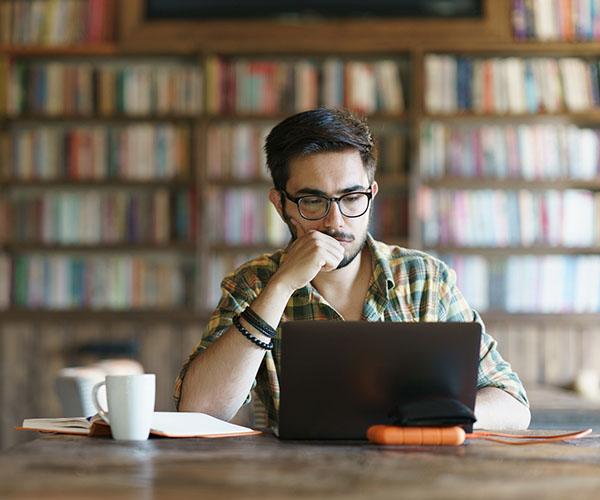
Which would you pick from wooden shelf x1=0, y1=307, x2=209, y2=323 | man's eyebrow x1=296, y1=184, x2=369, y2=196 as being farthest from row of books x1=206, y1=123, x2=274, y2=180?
man's eyebrow x1=296, y1=184, x2=369, y2=196

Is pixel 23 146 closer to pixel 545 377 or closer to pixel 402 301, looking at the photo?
pixel 545 377

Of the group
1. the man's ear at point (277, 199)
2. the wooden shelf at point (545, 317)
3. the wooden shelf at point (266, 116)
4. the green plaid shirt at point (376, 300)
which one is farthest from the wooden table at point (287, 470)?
the wooden shelf at point (266, 116)

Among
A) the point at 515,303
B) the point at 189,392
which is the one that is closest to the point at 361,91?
the point at 515,303

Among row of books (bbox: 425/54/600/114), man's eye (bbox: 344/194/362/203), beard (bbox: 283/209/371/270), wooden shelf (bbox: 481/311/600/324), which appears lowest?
wooden shelf (bbox: 481/311/600/324)

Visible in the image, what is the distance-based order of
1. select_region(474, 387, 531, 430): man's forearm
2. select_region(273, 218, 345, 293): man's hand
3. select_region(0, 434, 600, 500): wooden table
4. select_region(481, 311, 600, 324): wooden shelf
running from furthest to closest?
select_region(481, 311, 600, 324): wooden shelf
select_region(273, 218, 345, 293): man's hand
select_region(474, 387, 531, 430): man's forearm
select_region(0, 434, 600, 500): wooden table

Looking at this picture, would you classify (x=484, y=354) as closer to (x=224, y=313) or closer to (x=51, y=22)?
(x=224, y=313)

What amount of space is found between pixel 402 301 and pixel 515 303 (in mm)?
2437

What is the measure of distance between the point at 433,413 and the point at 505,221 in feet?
10.0

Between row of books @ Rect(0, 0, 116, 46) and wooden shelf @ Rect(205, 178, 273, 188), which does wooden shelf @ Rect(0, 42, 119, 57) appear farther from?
wooden shelf @ Rect(205, 178, 273, 188)

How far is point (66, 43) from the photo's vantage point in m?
4.62

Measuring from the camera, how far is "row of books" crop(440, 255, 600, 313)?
4.53 m

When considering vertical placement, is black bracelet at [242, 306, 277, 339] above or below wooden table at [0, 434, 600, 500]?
above

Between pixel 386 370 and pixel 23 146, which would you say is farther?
pixel 23 146

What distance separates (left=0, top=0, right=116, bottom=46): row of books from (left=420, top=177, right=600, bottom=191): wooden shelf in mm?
1592
